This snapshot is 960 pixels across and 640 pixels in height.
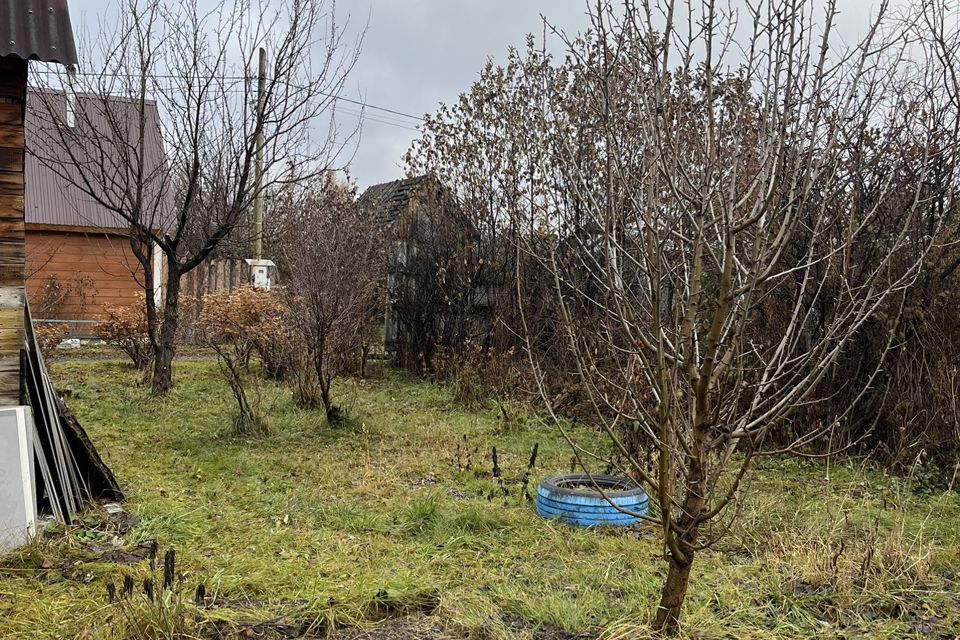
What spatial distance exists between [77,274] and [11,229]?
13157mm

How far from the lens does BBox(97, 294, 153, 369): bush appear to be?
1177cm

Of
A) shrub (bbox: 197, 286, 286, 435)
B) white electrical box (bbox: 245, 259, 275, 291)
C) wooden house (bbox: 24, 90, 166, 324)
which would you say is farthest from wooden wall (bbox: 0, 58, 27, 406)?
wooden house (bbox: 24, 90, 166, 324)

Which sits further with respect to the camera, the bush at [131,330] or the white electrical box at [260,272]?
the white electrical box at [260,272]

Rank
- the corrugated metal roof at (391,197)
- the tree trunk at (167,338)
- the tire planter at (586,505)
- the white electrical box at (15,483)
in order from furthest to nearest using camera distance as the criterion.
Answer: the corrugated metal roof at (391,197)
the tree trunk at (167,338)
the tire planter at (586,505)
the white electrical box at (15,483)

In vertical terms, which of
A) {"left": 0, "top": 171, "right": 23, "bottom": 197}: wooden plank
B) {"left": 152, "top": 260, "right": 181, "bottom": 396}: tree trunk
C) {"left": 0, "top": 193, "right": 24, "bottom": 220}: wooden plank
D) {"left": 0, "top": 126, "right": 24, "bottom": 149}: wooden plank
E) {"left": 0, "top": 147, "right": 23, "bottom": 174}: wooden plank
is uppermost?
{"left": 0, "top": 126, "right": 24, "bottom": 149}: wooden plank

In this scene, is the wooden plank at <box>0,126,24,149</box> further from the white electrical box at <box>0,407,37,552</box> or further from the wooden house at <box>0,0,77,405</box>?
the white electrical box at <box>0,407,37,552</box>

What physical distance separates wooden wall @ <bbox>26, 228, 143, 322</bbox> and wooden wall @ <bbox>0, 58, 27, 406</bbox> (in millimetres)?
12208

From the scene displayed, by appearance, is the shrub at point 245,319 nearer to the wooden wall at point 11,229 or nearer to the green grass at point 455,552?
the green grass at point 455,552

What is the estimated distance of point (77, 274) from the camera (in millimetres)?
16359

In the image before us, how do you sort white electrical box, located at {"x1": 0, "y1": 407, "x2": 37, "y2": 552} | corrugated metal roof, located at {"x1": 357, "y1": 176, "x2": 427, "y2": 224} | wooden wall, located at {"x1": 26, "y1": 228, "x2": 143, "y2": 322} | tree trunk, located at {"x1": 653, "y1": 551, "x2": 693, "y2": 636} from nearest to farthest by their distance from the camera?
1. tree trunk, located at {"x1": 653, "y1": 551, "x2": 693, "y2": 636}
2. white electrical box, located at {"x1": 0, "y1": 407, "x2": 37, "y2": 552}
3. corrugated metal roof, located at {"x1": 357, "y1": 176, "x2": 427, "y2": 224}
4. wooden wall, located at {"x1": 26, "y1": 228, "x2": 143, "y2": 322}

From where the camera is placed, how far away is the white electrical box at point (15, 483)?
4.11 m

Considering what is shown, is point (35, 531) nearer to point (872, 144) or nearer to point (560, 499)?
point (560, 499)

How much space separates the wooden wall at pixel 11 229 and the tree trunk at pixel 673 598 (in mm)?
3638

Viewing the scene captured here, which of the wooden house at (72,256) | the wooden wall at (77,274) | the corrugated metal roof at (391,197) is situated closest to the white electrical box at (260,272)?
the corrugated metal roof at (391,197)
